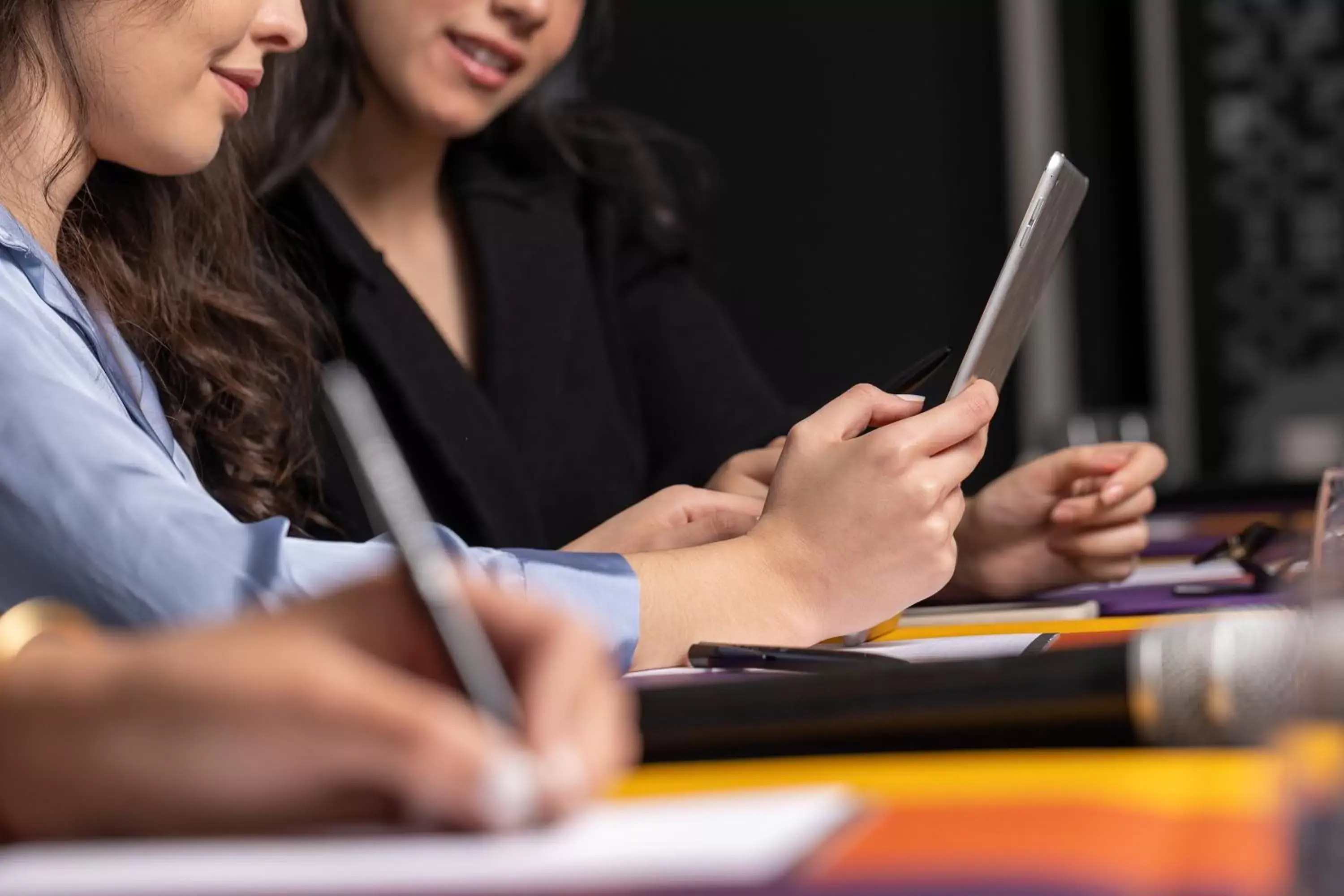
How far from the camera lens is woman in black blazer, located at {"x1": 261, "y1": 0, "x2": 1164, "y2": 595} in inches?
52.4

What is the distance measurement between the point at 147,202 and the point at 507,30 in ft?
1.55

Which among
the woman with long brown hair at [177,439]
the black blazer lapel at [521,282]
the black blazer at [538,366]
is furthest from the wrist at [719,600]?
the black blazer lapel at [521,282]

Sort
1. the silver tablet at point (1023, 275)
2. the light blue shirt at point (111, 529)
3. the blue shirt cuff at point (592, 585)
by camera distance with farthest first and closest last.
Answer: the silver tablet at point (1023, 275) < the blue shirt cuff at point (592, 585) < the light blue shirt at point (111, 529)

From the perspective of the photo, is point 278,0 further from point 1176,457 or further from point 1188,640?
point 1176,457

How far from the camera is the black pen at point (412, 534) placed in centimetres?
→ 41

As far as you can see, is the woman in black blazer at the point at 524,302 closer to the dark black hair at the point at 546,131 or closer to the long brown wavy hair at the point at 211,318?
the dark black hair at the point at 546,131

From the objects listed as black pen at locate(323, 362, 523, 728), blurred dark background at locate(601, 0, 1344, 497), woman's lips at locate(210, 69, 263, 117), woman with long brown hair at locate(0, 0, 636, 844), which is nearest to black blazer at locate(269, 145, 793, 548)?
woman with long brown hair at locate(0, 0, 636, 844)

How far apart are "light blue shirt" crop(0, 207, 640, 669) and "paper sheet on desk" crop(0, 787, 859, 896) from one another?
310mm

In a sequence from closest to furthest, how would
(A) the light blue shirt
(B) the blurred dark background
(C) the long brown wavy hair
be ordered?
(A) the light blue shirt → (C) the long brown wavy hair → (B) the blurred dark background

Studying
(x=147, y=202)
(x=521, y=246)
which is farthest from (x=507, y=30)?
(x=147, y=202)

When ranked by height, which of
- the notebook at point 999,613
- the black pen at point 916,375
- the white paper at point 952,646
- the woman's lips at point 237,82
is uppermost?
the woman's lips at point 237,82

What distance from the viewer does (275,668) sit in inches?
16.4

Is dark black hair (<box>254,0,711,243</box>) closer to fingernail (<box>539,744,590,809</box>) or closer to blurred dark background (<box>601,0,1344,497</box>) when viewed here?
fingernail (<box>539,744,590,809</box>)

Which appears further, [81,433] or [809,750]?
[81,433]
